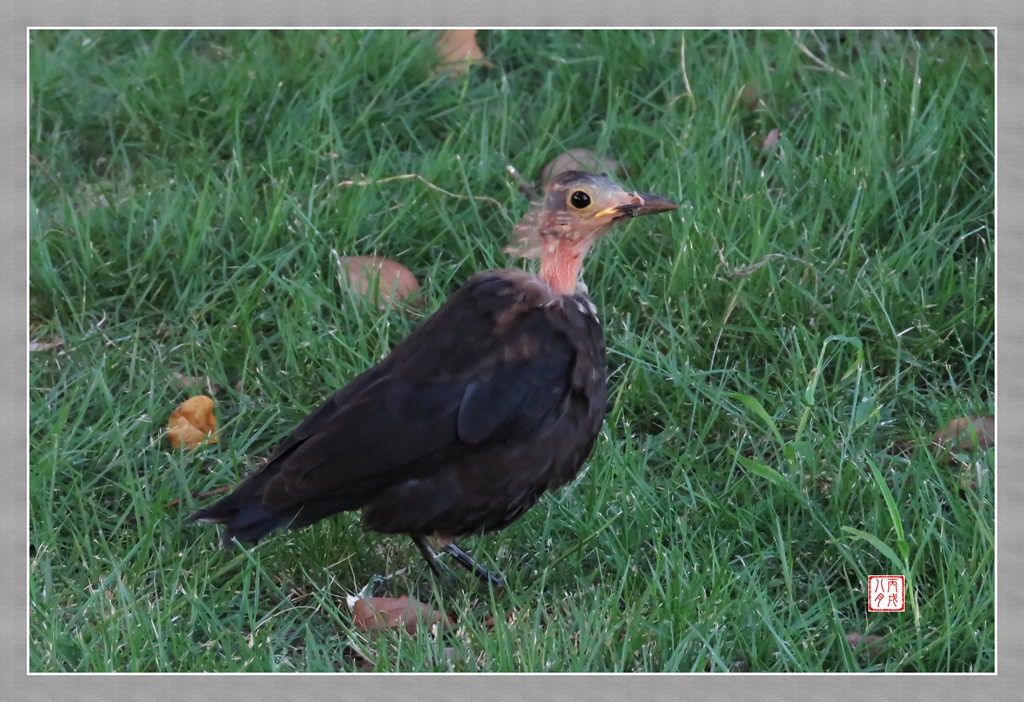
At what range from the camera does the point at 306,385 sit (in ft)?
14.0

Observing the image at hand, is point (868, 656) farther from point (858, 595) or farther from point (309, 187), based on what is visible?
point (309, 187)

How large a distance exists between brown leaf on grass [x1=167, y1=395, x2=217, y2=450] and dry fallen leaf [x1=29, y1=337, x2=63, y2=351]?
1.61 ft

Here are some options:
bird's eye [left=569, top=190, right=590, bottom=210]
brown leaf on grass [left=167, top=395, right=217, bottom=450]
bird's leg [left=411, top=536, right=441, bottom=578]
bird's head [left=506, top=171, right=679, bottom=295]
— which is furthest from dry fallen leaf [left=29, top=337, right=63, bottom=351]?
bird's eye [left=569, top=190, right=590, bottom=210]

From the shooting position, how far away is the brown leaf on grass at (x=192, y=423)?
414cm

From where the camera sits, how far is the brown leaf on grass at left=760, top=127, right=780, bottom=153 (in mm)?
4848

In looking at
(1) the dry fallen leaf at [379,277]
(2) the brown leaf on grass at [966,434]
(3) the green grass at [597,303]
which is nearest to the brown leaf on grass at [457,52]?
(3) the green grass at [597,303]

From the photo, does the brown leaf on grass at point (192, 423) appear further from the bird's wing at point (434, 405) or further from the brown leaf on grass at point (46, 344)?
the bird's wing at point (434, 405)

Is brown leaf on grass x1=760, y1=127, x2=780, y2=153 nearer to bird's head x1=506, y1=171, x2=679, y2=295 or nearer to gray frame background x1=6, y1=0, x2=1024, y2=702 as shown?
gray frame background x1=6, y1=0, x2=1024, y2=702

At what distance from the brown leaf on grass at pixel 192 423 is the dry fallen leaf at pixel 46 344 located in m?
0.49

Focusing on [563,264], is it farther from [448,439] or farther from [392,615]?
[392,615]

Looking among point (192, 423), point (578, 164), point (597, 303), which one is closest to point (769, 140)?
point (578, 164)

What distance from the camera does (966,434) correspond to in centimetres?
393

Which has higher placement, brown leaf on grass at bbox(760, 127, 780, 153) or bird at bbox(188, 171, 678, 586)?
brown leaf on grass at bbox(760, 127, 780, 153)

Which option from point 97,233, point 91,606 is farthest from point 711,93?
point 91,606
